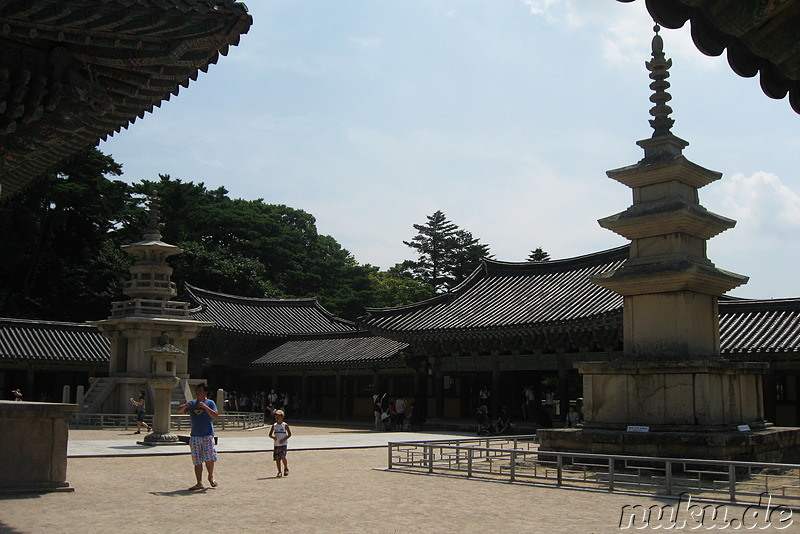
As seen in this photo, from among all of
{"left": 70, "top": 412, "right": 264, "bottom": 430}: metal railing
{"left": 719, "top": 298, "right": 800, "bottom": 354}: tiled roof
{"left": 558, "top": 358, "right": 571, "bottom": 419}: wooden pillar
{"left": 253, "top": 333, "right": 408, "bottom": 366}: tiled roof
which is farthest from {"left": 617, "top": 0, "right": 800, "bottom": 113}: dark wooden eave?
{"left": 253, "top": 333, "right": 408, "bottom": 366}: tiled roof

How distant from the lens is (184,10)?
8.79 m

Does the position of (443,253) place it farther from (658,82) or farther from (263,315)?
(658,82)

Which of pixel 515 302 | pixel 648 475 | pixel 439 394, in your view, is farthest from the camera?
pixel 439 394

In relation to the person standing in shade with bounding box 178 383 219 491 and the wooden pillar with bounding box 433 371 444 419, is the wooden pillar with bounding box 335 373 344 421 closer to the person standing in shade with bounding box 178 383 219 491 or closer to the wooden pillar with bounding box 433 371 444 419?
the wooden pillar with bounding box 433 371 444 419

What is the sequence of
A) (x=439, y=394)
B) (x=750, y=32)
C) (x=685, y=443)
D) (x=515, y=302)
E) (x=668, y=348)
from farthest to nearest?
(x=439, y=394), (x=515, y=302), (x=668, y=348), (x=685, y=443), (x=750, y=32)

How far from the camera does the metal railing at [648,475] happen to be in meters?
10.7

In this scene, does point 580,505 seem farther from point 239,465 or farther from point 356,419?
point 356,419

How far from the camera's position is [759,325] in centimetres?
2331

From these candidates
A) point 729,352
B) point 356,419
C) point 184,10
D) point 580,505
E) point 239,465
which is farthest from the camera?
point 356,419

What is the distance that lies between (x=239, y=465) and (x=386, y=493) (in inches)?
216

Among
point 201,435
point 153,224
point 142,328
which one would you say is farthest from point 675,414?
point 153,224

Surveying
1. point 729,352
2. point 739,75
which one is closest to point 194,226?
point 729,352

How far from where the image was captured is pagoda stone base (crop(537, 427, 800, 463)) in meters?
13.1
